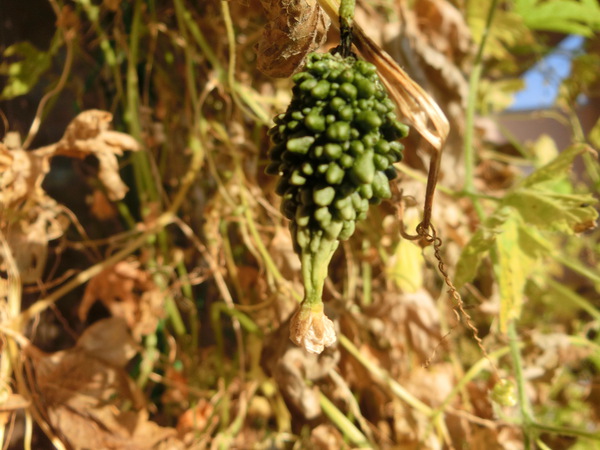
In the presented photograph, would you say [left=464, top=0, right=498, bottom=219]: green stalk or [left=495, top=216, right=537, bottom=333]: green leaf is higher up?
[left=464, top=0, right=498, bottom=219]: green stalk

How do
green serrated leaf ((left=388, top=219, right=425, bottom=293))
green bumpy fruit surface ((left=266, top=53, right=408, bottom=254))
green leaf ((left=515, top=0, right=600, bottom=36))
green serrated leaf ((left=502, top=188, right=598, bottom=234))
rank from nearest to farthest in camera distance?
green bumpy fruit surface ((left=266, top=53, right=408, bottom=254)), green serrated leaf ((left=502, top=188, right=598, bottom=234)), green serrated leaf ((left=388, top=219, right=425, bottom=293)), green leaf ((left=515, top=0, right=600, bottom=36))

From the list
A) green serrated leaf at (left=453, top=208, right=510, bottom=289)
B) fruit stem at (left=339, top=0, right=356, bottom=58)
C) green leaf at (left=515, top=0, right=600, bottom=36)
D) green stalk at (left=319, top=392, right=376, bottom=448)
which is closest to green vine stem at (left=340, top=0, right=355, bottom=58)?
fruit stem at (left=339, top=0, right=356, bottom=58)

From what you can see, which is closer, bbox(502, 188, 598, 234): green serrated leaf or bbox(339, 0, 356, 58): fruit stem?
bbox(339, 0, 356, 58): fruit stem

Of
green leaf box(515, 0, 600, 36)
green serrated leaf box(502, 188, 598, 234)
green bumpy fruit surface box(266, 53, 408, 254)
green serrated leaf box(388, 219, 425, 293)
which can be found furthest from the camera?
green leaf box(515, 0, 600, 36)

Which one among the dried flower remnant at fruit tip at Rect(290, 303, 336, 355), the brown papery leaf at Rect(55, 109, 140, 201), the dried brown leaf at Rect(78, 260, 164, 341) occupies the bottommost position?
the dried brown leaf at Rect(78, 260, 164, 341)

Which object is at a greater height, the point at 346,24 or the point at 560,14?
the point at 560,14

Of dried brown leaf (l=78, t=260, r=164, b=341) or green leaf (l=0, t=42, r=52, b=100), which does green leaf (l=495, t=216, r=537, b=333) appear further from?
→ green leaf (l=0, t=42, r=52, b=100)

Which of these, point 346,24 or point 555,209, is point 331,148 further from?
point 555,209

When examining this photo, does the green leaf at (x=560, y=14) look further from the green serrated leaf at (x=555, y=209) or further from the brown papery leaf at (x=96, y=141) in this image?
the brown papery leaf at (x=96, y=141)

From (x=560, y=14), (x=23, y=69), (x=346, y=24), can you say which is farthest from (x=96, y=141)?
(x=560, y=14)
